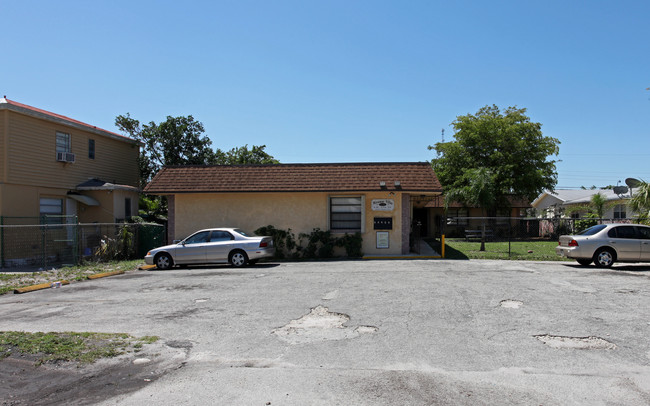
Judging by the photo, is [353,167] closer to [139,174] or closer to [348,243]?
[348,243]

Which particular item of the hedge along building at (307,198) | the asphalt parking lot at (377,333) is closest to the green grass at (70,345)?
the asphalt parking lot at (377,333)

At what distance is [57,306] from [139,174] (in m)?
19.4

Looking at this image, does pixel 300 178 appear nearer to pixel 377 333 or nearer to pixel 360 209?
pixel 360 209

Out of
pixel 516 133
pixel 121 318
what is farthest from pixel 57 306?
pixel 516 133

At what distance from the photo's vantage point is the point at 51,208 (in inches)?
818

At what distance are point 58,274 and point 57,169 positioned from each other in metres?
8.17

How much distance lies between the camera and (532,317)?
305 inches

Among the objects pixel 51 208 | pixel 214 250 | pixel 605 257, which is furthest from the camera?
pixel 51 208

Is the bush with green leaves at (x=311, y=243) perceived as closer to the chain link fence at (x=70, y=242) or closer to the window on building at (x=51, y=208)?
the chain link fence at (x=70, y=242)

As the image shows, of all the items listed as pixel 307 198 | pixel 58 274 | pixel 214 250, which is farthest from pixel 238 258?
pixel 58 274

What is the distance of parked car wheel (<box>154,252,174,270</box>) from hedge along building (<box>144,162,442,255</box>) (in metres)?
3.81

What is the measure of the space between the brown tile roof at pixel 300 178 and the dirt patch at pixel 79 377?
13.5 metres

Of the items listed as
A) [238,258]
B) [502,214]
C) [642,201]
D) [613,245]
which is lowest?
[238,258]

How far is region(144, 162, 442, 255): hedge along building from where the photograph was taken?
19.2 meters
